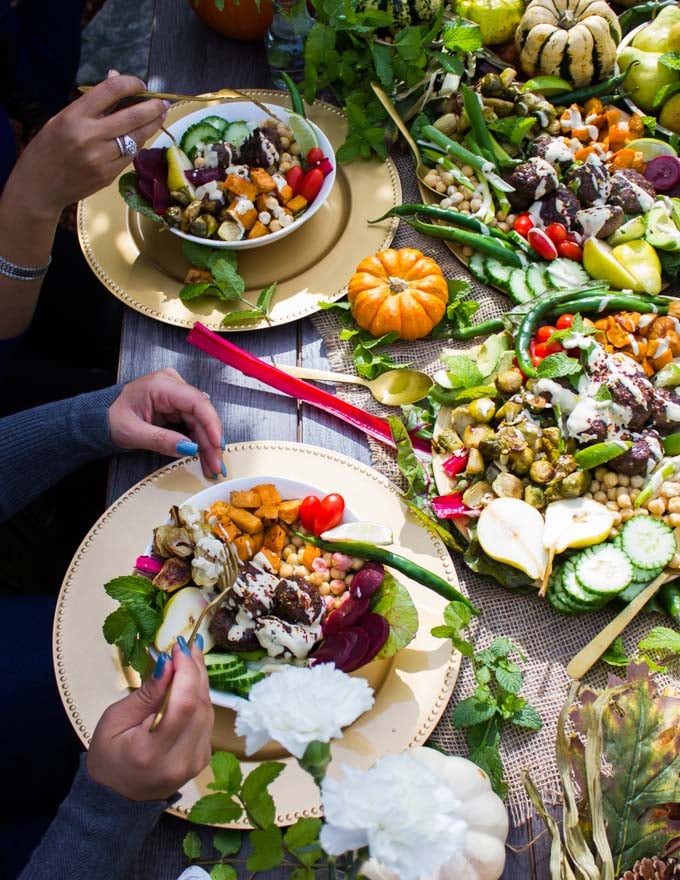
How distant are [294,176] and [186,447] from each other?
79 centimetres

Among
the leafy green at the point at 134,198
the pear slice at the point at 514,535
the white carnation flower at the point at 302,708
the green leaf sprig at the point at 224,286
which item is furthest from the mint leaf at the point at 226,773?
the leafy green at the point at 134,198

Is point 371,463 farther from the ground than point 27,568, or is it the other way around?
point 371,463

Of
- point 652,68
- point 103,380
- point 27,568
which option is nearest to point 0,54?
point 103,380

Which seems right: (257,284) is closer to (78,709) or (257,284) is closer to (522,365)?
(522,365)

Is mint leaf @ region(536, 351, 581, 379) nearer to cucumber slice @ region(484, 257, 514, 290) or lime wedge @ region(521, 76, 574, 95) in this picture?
cucumber slice @ region(484, 257, 514, 290)

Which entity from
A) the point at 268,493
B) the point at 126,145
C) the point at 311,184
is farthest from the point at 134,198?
the point at 268,493

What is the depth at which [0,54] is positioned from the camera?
10.3 ft

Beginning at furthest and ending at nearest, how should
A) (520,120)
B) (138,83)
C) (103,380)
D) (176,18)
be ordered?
1. (176,18)
2. (103,380)
3. (520,120)
4. (138,83)

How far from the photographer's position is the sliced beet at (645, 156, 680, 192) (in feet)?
6.72

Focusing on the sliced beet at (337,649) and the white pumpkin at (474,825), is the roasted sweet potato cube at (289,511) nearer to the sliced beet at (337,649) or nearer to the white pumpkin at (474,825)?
the sliced beet at (337,649)

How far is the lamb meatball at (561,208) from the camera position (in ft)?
6.49

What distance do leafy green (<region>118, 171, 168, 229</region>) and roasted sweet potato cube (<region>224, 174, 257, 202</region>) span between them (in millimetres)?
180

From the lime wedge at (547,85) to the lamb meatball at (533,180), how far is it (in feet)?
0.94

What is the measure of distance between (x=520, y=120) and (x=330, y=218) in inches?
22.9
